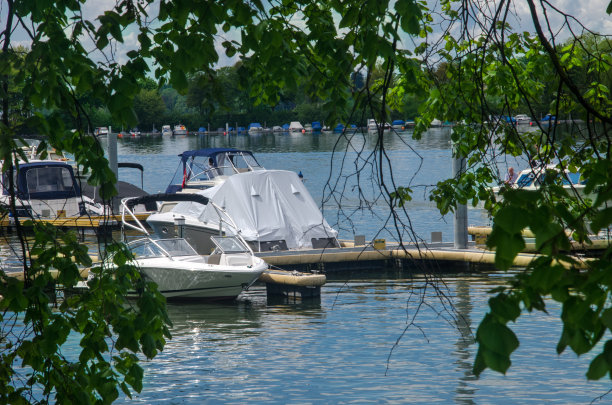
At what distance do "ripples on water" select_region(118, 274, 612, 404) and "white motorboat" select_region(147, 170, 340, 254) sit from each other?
352 cm

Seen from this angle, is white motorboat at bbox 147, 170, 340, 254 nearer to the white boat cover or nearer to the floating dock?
the white boat cover

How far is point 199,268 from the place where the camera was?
62.3 feet

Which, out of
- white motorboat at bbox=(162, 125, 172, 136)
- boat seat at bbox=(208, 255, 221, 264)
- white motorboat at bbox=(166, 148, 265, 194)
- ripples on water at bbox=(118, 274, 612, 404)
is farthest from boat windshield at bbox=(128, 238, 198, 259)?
white motorboat at bbox=(162, 125, 172, 136)

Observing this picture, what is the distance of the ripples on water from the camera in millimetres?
12539

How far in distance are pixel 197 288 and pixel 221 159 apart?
14.0 metres

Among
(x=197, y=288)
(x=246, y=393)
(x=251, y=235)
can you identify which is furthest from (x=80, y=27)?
(x=251, y=235)


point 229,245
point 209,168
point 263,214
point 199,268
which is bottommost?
point 199,268

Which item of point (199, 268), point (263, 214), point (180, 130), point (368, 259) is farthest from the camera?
point (180, 130)

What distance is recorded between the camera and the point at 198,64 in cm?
466

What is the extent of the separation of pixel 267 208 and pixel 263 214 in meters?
0.20

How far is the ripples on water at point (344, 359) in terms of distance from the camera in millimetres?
12539

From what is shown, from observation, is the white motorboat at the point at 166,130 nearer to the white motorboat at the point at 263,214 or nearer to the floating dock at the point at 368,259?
the white motorboat at the point at 263,214

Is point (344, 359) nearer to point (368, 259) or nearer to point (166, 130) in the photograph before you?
point (368, 259)

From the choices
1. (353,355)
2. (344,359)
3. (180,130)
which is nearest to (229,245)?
(353,355)
